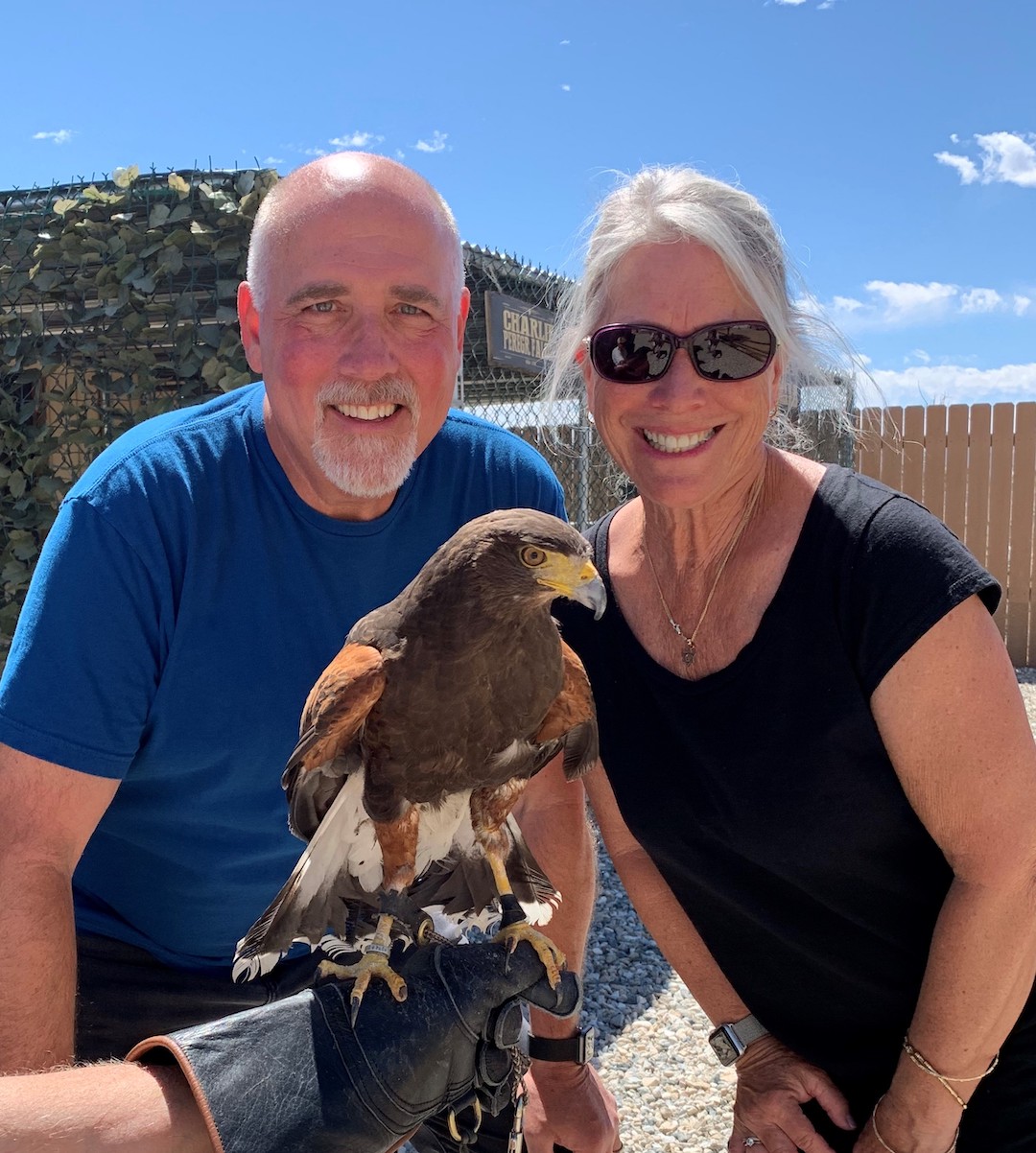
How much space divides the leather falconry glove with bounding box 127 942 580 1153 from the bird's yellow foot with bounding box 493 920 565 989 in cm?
5

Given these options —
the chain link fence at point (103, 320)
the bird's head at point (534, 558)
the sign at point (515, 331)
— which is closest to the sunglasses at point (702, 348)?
the bird's head at point (534, 558)

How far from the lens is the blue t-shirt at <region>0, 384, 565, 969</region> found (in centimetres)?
249

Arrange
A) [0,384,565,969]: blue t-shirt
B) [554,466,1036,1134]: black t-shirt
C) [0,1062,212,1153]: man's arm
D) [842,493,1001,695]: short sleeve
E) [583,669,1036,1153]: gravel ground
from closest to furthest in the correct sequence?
[0,1062,212,1153]: man's arm → [842,493,1001,695]: short sleeve → [554,466,1036,1134]: black t-shirt → [0,384,565,969]: blue t-shirt → [583,669,1036,1153]: gravel ground

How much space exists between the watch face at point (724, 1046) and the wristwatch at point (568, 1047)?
396 mm

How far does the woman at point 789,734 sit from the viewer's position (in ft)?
7.24

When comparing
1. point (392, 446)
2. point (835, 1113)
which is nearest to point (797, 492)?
point (392, 446)

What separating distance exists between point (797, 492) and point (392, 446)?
3.99ft

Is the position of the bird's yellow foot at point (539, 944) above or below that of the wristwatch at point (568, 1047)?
above

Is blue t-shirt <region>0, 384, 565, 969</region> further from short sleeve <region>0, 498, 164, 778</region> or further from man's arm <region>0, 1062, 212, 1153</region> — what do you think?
man's arm <region>0, 1062, 212, 1153</region>

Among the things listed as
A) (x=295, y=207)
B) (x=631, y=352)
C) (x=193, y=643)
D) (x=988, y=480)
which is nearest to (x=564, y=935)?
(x=193, y=643)

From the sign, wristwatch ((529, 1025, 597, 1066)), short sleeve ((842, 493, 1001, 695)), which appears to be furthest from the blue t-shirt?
the sign

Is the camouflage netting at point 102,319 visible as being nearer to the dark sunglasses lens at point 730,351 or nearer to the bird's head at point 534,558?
the dark sunglasses lens at point 730,351

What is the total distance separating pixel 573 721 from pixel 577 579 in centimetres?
46

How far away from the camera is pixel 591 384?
9.08 feet
